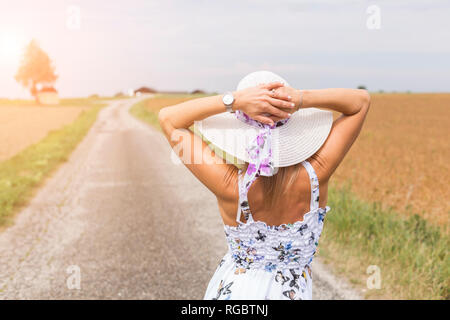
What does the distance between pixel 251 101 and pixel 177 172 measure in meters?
9.16

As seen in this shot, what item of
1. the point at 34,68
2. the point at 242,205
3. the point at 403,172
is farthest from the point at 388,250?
the point at 34,68

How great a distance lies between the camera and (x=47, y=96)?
73.3 meters

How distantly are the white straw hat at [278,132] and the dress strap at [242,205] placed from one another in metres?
0.11

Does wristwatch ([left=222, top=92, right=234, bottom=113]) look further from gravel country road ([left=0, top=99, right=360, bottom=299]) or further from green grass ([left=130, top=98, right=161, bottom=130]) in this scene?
green grass ([left=130, top=98, right=161, bottom=130])

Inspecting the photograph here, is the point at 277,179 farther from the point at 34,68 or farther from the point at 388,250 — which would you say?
the point at 34,68

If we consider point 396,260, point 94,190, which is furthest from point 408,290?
point 94,190

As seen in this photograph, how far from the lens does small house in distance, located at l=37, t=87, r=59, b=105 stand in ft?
237

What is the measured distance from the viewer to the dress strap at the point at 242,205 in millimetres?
1531

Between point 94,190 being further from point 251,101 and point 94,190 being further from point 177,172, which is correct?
point 251,101

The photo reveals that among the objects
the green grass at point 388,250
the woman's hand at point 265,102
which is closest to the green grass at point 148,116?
the green grass at point 388,250

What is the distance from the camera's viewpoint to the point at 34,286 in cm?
440

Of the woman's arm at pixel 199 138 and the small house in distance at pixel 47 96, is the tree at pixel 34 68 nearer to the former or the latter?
the small house in distance at pixel 47 96

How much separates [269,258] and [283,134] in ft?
2.02

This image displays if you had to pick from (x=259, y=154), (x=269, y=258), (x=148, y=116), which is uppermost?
(x=259, y=154)
